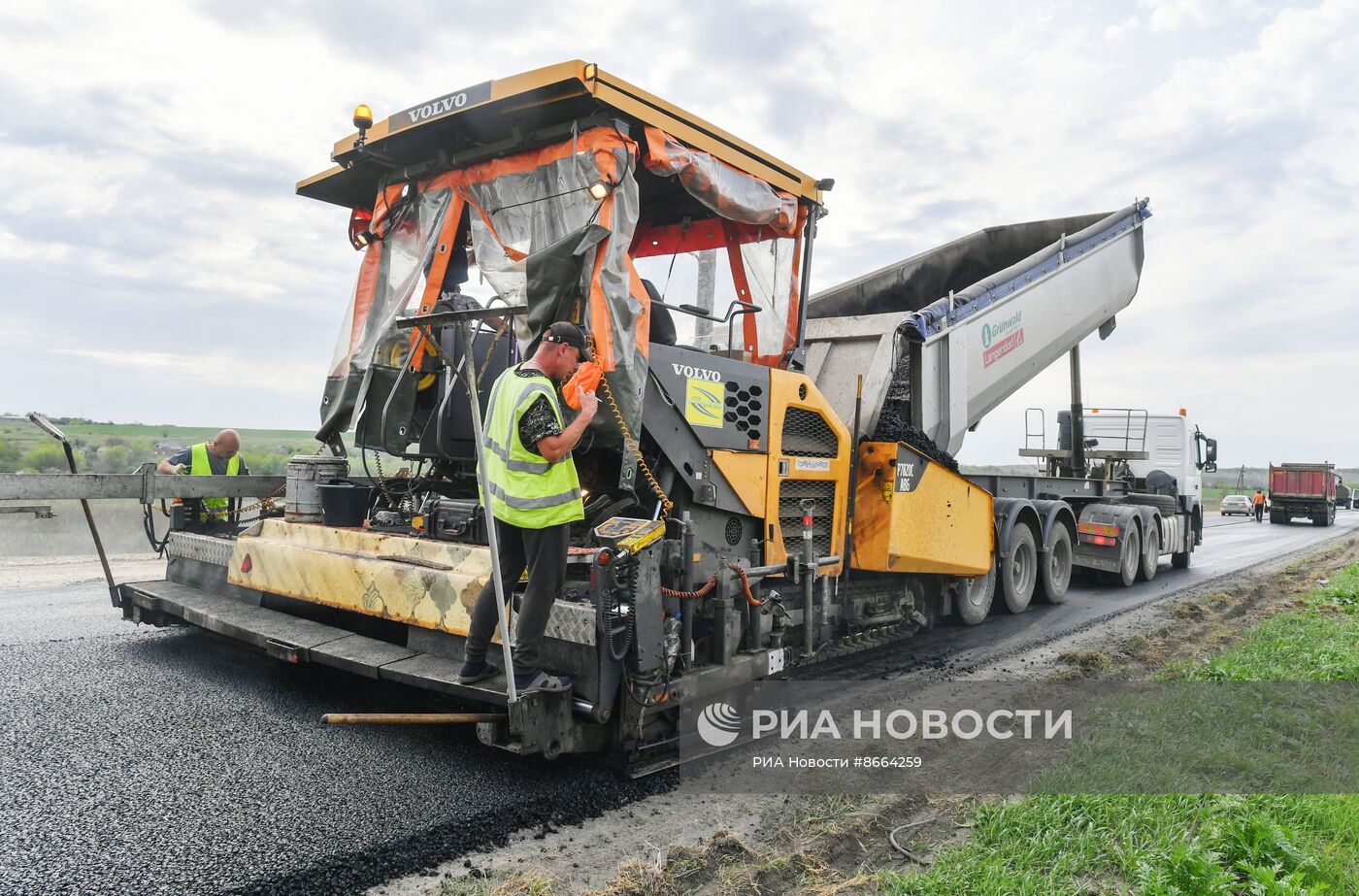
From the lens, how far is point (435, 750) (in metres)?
4.08

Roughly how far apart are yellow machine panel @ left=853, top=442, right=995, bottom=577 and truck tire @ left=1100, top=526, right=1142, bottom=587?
500 cm

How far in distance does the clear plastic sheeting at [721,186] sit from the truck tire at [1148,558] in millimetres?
8236

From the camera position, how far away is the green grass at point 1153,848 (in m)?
2.80

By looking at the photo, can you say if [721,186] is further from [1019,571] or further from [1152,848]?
[1019,571]

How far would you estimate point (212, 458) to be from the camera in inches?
267

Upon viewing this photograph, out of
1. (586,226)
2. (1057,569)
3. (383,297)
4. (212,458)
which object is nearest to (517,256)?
(586,226)

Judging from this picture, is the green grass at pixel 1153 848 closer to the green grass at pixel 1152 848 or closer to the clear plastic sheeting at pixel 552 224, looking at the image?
the green grass at pixel 1152 848

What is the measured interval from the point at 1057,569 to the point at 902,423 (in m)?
4.36

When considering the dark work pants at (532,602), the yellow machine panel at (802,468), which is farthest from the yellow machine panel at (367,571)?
the yellow machine panel at (802,468)

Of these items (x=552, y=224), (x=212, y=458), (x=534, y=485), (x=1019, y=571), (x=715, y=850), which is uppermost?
(x=552, y=224)

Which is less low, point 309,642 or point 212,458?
point 212,458

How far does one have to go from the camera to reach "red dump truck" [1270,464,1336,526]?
2720cm

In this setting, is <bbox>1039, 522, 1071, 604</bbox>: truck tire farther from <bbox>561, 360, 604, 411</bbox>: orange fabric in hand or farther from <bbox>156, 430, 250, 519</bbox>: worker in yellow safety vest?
<bbox>156, 430, 250, 519</bbox>: worker in yellow safety vest

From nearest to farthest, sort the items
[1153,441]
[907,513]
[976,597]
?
[907,513] → [976,597] → [1153,441]
